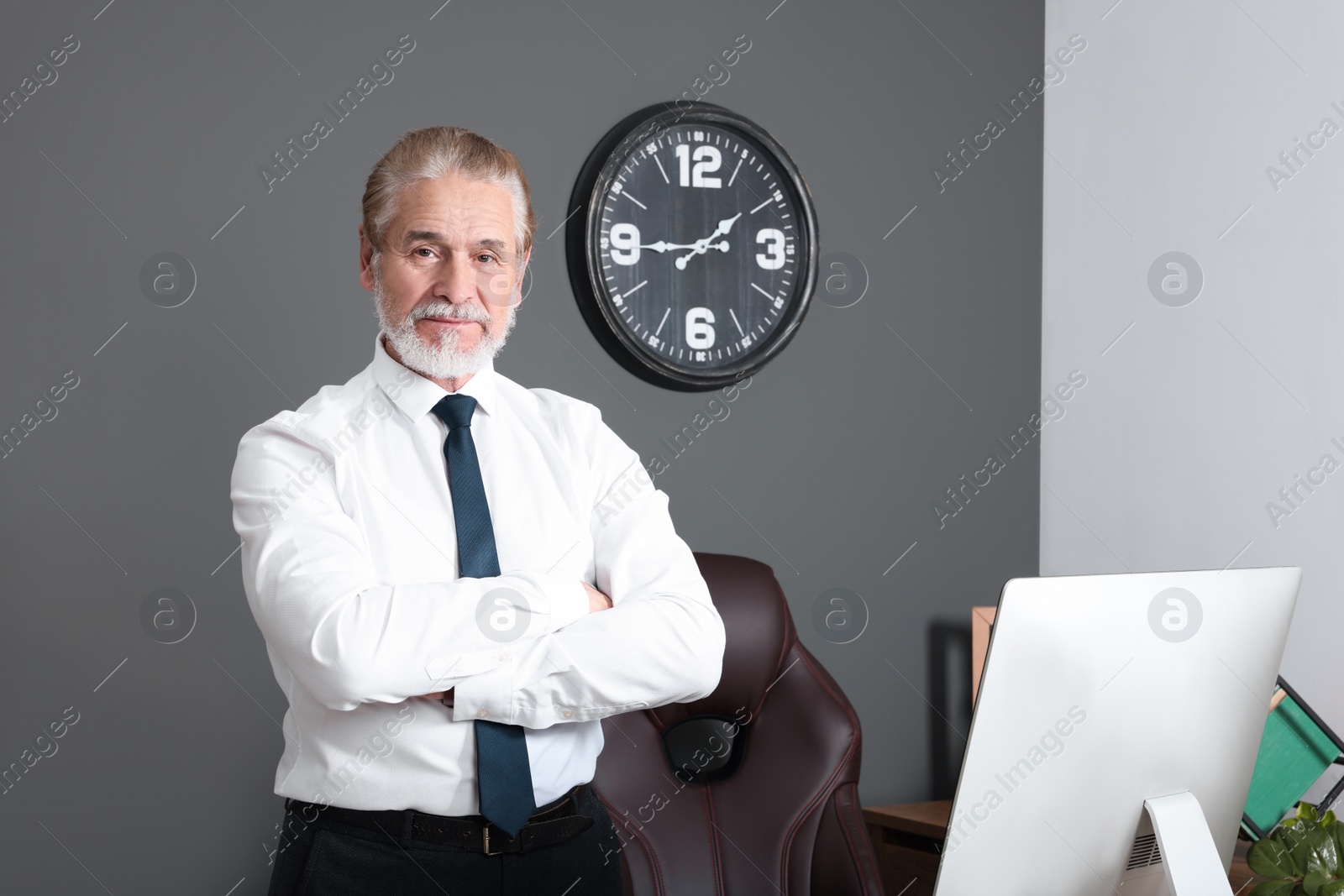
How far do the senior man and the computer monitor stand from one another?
1.56 ft

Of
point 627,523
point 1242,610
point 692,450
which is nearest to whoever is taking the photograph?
point 1242,610

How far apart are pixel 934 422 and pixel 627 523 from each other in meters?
1.41

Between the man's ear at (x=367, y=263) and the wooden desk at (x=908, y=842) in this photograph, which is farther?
the wooden desk at (x=908, y=842)

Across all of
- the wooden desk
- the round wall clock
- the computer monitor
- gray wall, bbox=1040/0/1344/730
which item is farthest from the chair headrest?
gray wall, bbox=1040/0/1344/730

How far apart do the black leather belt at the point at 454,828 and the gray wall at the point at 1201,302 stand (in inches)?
66.8

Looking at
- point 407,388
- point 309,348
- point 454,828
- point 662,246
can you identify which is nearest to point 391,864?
point 454,828

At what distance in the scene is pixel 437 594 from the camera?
53.2 inches

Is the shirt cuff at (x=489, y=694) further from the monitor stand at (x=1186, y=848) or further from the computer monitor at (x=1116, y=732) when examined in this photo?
the monitor stand at (x=1186, y=848)

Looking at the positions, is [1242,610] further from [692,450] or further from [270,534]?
[692,450]

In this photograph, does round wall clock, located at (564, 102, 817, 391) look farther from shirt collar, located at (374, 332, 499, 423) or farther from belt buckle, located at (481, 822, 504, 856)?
belt buckle, located at (481, 822, 504, 856)

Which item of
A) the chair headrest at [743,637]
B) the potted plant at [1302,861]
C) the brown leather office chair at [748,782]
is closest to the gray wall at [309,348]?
the chair headrest at [743,637]

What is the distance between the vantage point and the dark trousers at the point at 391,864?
1.33 meters

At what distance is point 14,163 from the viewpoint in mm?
1892

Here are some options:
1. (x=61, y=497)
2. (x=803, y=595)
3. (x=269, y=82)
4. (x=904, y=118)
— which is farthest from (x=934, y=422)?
(x=61, y=497)
